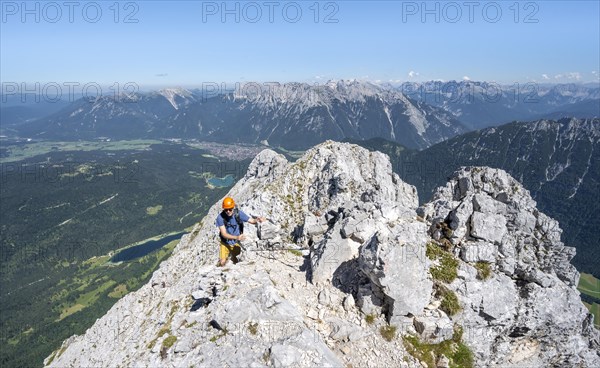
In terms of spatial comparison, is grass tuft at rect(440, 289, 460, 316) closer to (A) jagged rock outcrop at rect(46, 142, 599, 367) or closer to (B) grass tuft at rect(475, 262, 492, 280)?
(A) jagged rock outcrop at rect(46, 142, 599, 367)

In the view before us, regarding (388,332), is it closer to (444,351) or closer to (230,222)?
(444,351)

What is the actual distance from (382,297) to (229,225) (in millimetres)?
11879

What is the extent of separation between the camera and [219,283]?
24.1 meters

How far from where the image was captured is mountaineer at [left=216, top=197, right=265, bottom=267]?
25.5 metres

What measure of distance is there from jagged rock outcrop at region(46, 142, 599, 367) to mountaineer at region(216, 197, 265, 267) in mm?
1521

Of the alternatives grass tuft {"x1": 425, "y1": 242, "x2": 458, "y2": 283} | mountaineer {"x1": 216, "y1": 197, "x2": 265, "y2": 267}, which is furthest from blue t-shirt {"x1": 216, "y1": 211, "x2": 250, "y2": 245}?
grass tuft {"x1": 425, "y1": 242, "x2": 458, "y2": 283}

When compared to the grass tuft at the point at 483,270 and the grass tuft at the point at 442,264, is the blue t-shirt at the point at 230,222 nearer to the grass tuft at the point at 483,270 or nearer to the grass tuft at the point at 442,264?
the grass tuft at the point at 442,264

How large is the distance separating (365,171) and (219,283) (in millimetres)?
42192

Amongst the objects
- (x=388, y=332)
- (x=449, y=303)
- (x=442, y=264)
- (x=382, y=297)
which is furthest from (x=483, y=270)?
(x=388, y=332)

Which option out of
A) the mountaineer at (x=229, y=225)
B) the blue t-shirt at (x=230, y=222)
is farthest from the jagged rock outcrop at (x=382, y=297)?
the blue t-shirt at (x=230, y=222)

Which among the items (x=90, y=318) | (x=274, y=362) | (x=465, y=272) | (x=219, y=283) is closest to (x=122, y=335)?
(x=219, y=283)

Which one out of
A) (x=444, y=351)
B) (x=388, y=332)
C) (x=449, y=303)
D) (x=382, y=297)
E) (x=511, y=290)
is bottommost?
(x=444, y=351)

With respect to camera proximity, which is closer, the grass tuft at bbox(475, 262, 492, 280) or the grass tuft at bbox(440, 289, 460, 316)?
the grass tuft at bbox(440, 289, 460, 316)

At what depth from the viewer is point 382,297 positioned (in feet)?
73.2
